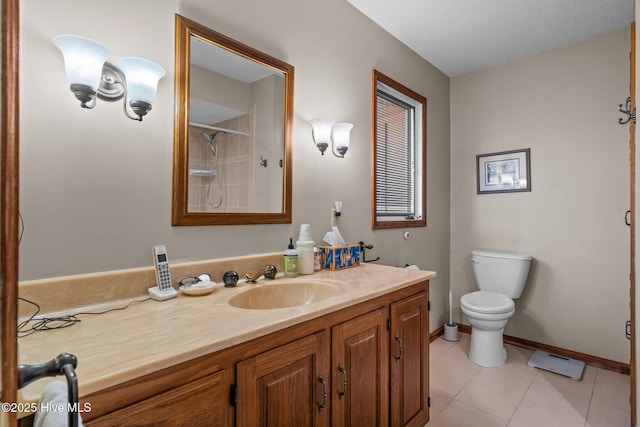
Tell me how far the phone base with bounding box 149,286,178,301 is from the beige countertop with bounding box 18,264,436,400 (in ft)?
0.06

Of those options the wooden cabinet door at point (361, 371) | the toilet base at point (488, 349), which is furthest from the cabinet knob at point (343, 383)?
the toilet base at point (488, 349)

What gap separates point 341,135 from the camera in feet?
6.36

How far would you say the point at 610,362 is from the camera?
2.39 meters

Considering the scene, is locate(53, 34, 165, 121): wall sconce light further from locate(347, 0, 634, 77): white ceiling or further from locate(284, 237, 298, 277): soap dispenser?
locate(347, 0, 634, 77): white ceiling

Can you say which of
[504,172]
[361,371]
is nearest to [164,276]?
[361,371]

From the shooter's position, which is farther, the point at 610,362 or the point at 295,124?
the point at 610,362

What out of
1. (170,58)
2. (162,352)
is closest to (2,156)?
(162,352)

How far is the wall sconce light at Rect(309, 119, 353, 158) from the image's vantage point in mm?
1833

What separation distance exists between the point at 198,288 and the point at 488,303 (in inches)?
89.4

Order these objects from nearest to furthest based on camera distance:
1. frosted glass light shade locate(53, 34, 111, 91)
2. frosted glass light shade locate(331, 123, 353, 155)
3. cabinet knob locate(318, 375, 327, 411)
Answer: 1. frosted glass light shade locate(53, 34, 111, 91)
2. cabinet knob locate(318, 375, 327, 411)
3. frosted glass light shade locate(331, 123, 353, 155)

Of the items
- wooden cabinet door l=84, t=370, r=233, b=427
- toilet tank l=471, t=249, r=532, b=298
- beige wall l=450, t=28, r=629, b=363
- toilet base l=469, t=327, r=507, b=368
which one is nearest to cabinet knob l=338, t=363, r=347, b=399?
wooden cabinet door l=84, t=370, r=233, b=427

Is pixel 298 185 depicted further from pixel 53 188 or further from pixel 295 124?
pixel 53 188

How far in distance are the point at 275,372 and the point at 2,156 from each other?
0.84 metres

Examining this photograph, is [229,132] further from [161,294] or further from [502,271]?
[502,271]
